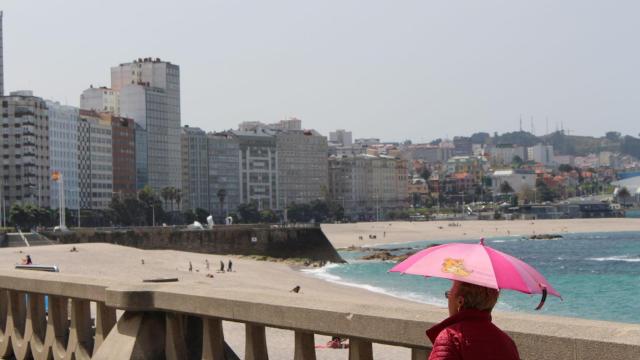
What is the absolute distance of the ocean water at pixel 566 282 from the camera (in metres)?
45.9

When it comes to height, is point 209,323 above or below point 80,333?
above

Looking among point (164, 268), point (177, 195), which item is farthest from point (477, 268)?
point (177, 195)

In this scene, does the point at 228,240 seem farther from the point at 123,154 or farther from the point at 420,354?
the point at 420,354

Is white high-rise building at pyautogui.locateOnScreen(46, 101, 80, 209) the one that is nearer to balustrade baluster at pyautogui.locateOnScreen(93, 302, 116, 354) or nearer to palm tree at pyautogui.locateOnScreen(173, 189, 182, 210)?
palm tree at pyautogui.locateOnScreen(173, 189, 182, 210)

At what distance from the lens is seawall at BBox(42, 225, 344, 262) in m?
90.6

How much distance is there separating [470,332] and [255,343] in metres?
2.90

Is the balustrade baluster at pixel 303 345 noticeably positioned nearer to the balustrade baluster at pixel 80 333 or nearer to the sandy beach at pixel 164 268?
the balustrade baluster at pixel 80 333

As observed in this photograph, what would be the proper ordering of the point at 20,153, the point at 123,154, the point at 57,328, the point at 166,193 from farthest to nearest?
the point at 123,154, the point at 166,193, the point at 20,153, the point at 57,328

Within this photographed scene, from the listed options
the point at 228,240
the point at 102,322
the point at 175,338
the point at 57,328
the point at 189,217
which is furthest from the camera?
the point at 189,217

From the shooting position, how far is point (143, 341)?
8195 millimetres

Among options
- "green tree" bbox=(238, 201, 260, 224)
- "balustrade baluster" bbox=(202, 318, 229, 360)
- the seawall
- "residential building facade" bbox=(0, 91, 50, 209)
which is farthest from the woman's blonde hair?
"green tree" bbox=(238, 201, 260, 224)

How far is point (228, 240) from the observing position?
310 feet

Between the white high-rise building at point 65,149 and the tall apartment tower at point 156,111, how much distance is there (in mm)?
17520

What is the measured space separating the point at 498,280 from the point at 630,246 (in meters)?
128
